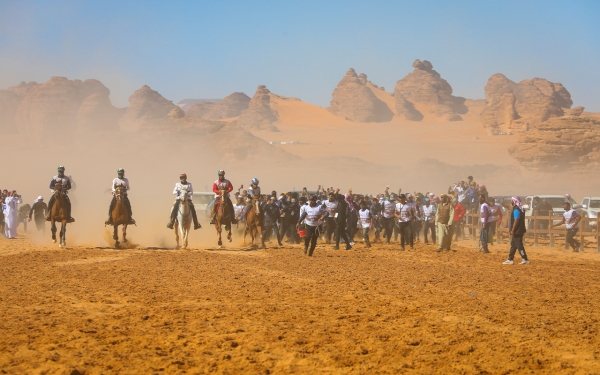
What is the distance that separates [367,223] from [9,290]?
1365cm

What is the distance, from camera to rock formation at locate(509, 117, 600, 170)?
2869 inches

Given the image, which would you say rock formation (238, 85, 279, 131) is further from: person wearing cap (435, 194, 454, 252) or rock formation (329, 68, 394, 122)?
person wearing cap (435, 194, 454, 252)

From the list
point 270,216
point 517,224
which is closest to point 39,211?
point 270,216

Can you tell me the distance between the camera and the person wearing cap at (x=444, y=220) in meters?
21.6

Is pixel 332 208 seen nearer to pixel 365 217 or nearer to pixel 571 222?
pixel 365 217

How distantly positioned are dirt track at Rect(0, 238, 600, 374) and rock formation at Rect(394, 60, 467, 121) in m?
146

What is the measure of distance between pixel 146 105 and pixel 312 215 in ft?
528

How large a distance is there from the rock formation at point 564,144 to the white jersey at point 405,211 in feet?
184

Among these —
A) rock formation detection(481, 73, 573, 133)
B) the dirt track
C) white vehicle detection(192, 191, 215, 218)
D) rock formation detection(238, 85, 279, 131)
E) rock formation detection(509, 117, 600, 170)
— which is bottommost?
the dirt track

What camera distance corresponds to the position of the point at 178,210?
2100 centimetres

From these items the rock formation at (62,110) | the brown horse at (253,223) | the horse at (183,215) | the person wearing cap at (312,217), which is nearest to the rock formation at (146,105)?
the rock formation at (62,110)

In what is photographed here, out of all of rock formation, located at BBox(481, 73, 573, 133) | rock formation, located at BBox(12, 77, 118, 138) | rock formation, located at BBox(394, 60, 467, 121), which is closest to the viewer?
rock formation, located at BBox(481, 73, 573, 133)

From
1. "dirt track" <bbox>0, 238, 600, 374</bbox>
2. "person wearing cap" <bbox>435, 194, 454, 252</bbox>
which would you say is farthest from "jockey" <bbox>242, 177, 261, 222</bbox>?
"person wearing cap" <bbox>435, 194, 454, 252</bbox>

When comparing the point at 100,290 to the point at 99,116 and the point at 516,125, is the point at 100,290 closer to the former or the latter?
the point at 516,125
